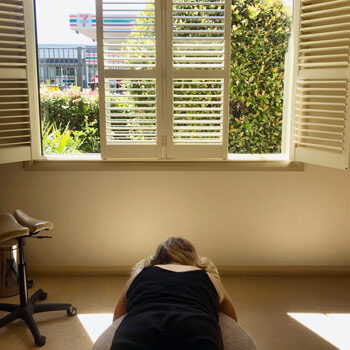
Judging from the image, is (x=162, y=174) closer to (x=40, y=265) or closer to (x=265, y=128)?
(x=265, y=128)

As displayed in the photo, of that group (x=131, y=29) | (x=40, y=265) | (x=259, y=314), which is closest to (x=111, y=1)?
(x=131, y=29)

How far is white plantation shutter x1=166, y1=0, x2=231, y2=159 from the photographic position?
3.18 m

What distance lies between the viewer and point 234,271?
3609 millimetres

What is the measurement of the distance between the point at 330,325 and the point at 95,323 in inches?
60.6

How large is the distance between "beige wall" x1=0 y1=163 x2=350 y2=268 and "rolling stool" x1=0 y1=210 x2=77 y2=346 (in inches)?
23.4

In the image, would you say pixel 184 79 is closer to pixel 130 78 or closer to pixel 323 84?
pixel 130 78

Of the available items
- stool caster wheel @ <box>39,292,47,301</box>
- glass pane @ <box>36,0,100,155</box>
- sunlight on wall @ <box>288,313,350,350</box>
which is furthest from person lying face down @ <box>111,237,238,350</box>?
glass pane @ <box>36,0,100,155</box>

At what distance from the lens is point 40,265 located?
3.62 metres

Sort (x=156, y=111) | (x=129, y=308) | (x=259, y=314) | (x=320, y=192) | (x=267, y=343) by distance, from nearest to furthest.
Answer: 1. (x=129, y=308)
2. (x=267, y=343)
3. (x=259, y=314)
4. (x=156, y=111)
5. (x=320, y=192)

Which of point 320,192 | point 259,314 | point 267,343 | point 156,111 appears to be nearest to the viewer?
point 267,343

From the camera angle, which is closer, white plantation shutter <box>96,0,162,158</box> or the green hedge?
white plantation shutter <box>96,0,162,158</box>

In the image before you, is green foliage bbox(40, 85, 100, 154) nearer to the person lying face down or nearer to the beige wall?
the beige wall

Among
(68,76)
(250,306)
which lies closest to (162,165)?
(68,76)

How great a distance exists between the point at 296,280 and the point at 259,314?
0.66 metres
